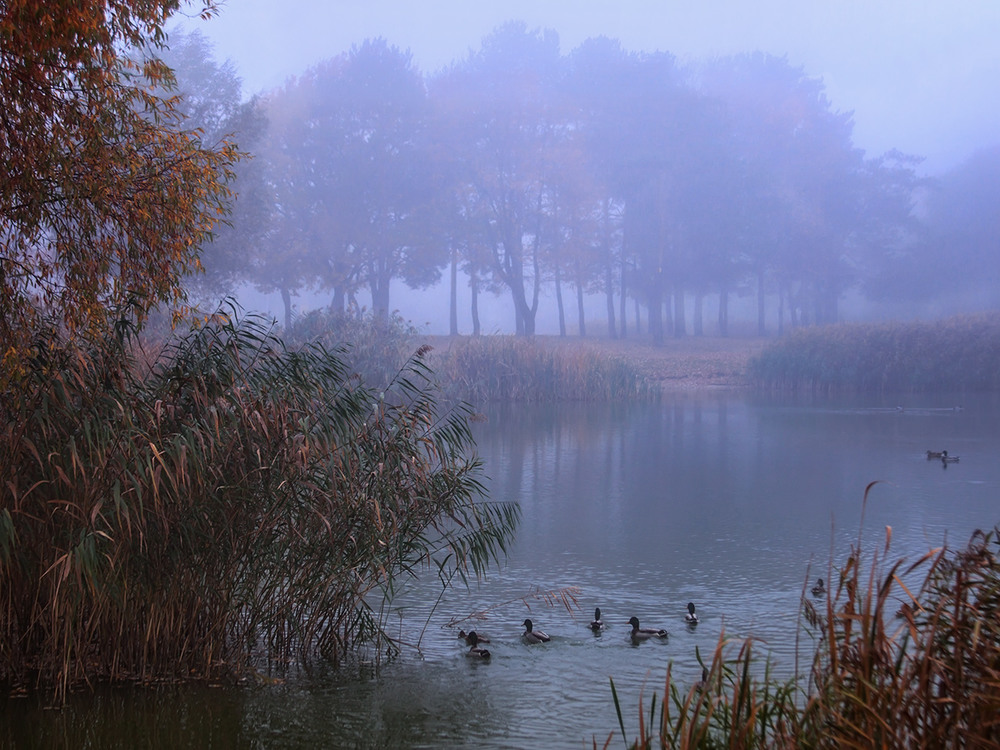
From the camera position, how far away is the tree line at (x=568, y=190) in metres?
45.0

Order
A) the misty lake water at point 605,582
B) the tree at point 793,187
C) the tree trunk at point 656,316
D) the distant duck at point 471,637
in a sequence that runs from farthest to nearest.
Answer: the tree at point 793,187, the tree trunk at point 656,316, the distant duck at point 471,637, the misty lake water at point 605,582

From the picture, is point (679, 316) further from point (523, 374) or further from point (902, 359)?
point (523, 374)

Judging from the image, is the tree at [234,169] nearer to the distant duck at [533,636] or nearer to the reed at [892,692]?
the distant duck at [533,636]

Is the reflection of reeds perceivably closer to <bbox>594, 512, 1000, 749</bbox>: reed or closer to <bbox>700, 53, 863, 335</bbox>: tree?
<bbox>700, 53, 863, 335</bbox>: tree

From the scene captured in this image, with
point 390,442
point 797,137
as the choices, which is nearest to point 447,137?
point 797,137

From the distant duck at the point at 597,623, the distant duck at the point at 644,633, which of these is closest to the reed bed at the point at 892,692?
the distant duck at the point at 644,633

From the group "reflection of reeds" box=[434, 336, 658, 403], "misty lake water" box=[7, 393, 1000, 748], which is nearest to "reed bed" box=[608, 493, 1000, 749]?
"misty lake water" box=[7, 393, 1000, 748]

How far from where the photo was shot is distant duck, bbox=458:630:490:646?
7.31 meters

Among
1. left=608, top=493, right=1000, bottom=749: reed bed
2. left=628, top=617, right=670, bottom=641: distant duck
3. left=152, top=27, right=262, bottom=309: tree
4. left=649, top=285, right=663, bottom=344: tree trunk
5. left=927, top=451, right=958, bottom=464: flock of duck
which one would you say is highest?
left=152, top=27, right=262, bottom=309: tree

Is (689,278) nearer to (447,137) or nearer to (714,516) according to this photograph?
(447,137)

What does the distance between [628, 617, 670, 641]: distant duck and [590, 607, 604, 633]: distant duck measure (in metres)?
0.26

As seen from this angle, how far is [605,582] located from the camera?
952cm

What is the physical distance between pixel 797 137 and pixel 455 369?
114 ft

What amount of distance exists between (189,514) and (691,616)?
3.96m
